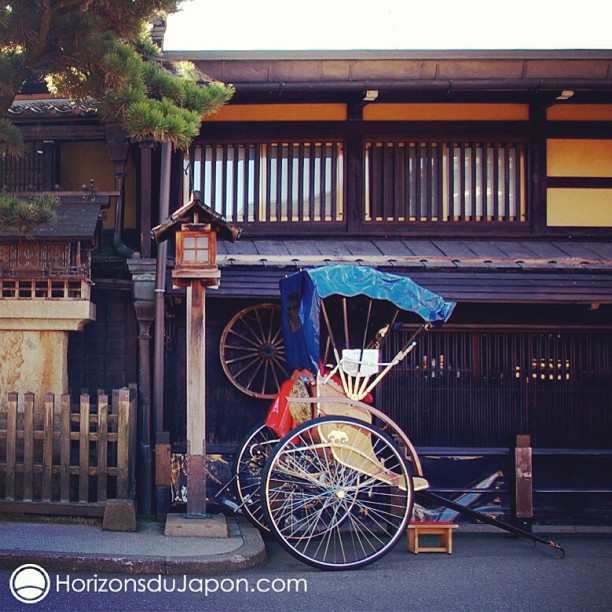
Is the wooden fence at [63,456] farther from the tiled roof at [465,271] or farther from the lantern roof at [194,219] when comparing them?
the tiled roof at [465,271]

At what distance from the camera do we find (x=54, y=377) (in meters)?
9.82

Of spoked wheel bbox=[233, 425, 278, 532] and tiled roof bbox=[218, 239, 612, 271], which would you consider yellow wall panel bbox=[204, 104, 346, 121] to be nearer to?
tiled roof bbox=[218, 239, 612, 271]

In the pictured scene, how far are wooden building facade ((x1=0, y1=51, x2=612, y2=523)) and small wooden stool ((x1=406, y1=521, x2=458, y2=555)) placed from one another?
3.62 ft

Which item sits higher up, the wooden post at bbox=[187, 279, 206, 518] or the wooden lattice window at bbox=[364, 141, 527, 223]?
the wooden lattice window at bbox=[364, 141, 527, 223]

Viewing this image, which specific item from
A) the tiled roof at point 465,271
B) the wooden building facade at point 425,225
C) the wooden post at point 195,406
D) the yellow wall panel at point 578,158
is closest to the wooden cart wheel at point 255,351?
the wooden building facade at point 425,225

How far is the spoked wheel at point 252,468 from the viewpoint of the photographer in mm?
8914

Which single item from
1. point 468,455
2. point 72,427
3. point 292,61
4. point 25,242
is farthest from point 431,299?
point 25,242

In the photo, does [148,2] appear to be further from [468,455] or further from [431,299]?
[468,455]

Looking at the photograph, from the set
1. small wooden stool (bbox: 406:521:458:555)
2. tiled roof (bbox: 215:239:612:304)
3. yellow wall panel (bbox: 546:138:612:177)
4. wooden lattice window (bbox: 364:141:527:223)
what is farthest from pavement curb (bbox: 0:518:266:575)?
yellow wall panel (bbox: 546:138:612:177)

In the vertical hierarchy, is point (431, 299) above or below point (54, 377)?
above

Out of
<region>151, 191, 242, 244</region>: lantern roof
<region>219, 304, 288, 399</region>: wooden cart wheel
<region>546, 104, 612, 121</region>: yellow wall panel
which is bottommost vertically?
<region>219, 304, 288, 399</region>: wooden cart wheel

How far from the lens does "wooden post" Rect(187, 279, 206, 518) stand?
27.7 ft

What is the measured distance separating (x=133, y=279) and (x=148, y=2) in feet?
11.2

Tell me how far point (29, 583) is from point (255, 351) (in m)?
4.41
